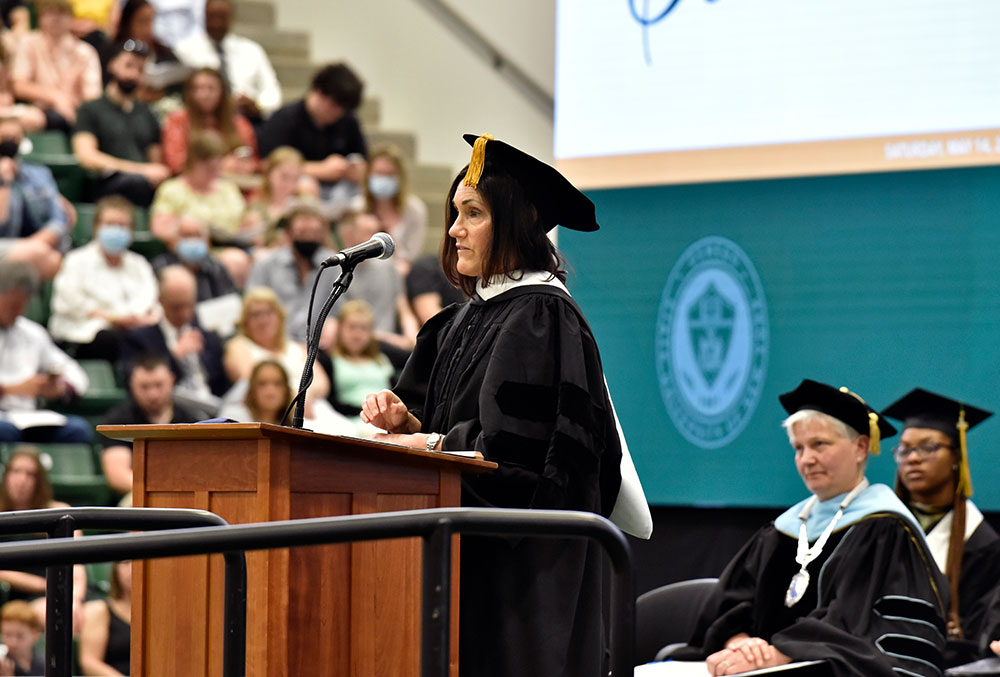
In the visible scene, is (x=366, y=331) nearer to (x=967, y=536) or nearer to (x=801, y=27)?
(x=801, y=27)

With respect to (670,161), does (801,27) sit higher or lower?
higher

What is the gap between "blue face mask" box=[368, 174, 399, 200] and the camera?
8.20 metres

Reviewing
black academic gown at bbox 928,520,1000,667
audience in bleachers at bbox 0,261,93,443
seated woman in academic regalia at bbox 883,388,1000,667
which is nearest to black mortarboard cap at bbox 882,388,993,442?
seated woman in academic regalia at bbox 883,388,1000,667

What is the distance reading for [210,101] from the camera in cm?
813

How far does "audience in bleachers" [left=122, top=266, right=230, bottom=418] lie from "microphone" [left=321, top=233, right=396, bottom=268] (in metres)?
4.16

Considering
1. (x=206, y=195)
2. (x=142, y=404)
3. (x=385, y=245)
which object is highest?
(x=206, y=195)

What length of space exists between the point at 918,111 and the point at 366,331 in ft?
10.3

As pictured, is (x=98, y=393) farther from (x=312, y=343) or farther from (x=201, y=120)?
(x=312, y=343)

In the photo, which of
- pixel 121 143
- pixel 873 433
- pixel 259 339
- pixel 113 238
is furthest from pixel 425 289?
pixel 873 433

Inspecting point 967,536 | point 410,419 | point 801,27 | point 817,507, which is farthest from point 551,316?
point 801,27

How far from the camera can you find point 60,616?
2457mm

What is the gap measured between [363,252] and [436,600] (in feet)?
Result: 3.82

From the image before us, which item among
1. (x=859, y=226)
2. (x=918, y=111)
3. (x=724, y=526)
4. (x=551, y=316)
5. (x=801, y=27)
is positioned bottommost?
(x=724, y=526)

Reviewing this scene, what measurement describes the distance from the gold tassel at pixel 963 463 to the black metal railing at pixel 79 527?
4071mm
